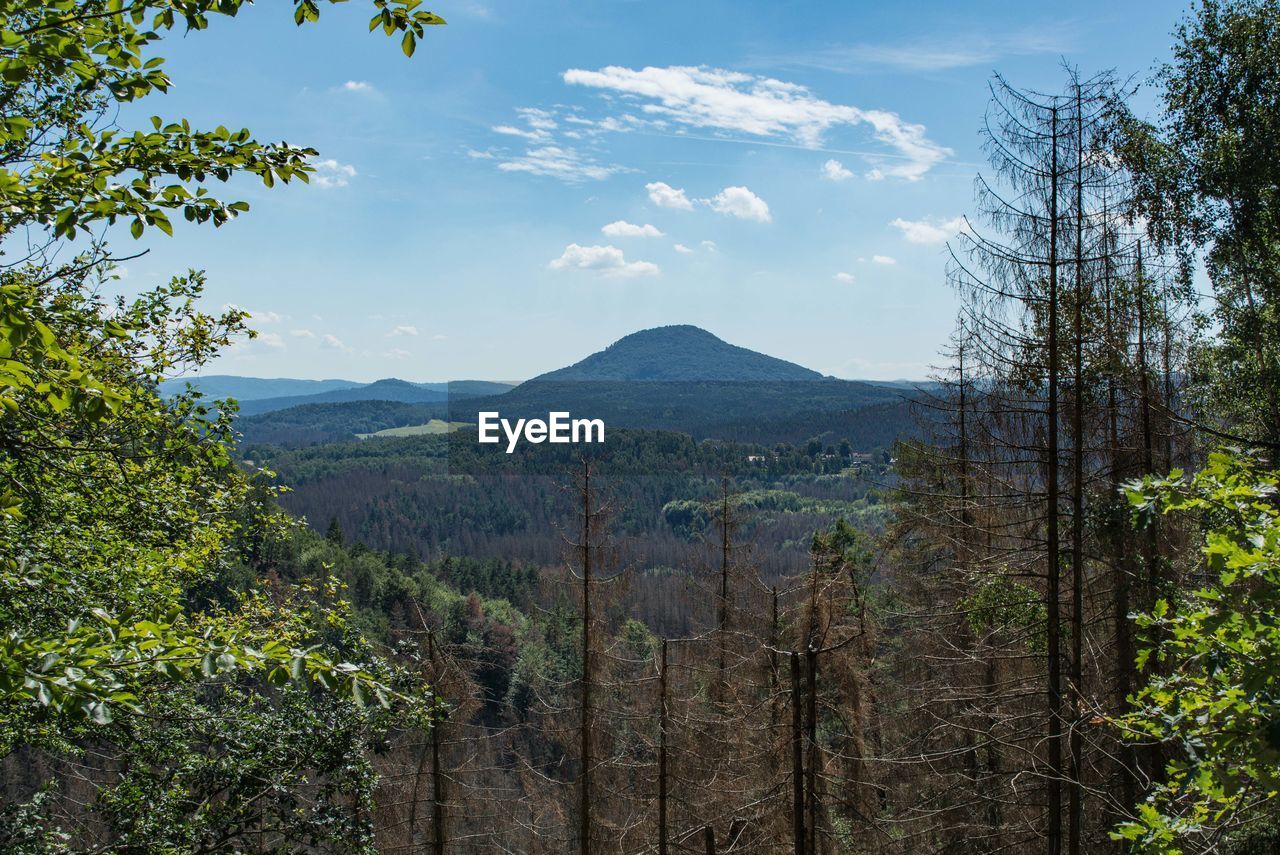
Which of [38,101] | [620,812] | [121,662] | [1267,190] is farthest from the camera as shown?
[620,812]

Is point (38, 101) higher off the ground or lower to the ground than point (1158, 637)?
higher

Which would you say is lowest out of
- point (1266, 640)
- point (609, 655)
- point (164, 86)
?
point (609, 655)

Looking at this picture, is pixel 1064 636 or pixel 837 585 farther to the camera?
pixel 837 585

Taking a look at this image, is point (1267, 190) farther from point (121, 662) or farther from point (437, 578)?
point (437, 578)

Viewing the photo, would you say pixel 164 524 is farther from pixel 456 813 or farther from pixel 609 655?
pixel 456 813

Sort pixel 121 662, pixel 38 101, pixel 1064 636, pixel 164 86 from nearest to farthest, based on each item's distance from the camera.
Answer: pixel 121 662
pixel 164 86
pixel 38 101
pixel 1064 636

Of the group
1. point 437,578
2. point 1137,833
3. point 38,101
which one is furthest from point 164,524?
point 437,578
